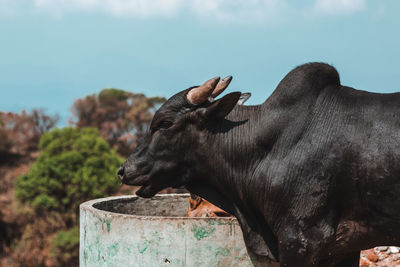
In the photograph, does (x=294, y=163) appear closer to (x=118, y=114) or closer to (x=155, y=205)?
(x=155, y=205)

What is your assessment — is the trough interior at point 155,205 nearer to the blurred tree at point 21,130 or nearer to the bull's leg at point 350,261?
the bull's leg at point 350,261

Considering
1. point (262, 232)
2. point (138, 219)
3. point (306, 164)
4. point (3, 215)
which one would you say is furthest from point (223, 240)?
point (3, 215)

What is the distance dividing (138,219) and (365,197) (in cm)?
185

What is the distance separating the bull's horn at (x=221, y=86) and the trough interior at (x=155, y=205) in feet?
7.09

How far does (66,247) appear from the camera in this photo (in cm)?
1881

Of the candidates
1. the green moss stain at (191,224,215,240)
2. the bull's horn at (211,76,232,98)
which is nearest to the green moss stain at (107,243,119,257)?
Result: the green moss stain at (191,224,215,240)

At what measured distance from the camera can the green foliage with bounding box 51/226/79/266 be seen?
18688mm

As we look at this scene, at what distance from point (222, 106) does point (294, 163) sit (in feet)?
2.47

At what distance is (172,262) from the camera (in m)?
4.29

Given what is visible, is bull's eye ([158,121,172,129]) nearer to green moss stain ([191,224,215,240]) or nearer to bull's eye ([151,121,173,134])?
bull's eye ([151,121,173,134])

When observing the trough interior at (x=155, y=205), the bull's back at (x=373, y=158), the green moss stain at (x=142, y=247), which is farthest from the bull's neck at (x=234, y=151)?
→ the trough interior at (x=155, y=205)

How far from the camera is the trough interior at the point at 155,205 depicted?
615 centimetres

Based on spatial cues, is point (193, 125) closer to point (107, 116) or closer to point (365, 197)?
point (365, 197)

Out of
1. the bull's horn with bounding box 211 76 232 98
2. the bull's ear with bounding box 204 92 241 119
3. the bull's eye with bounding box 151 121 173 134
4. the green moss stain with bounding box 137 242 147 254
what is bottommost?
the green moss stain with bounding box 137 242 147 254
